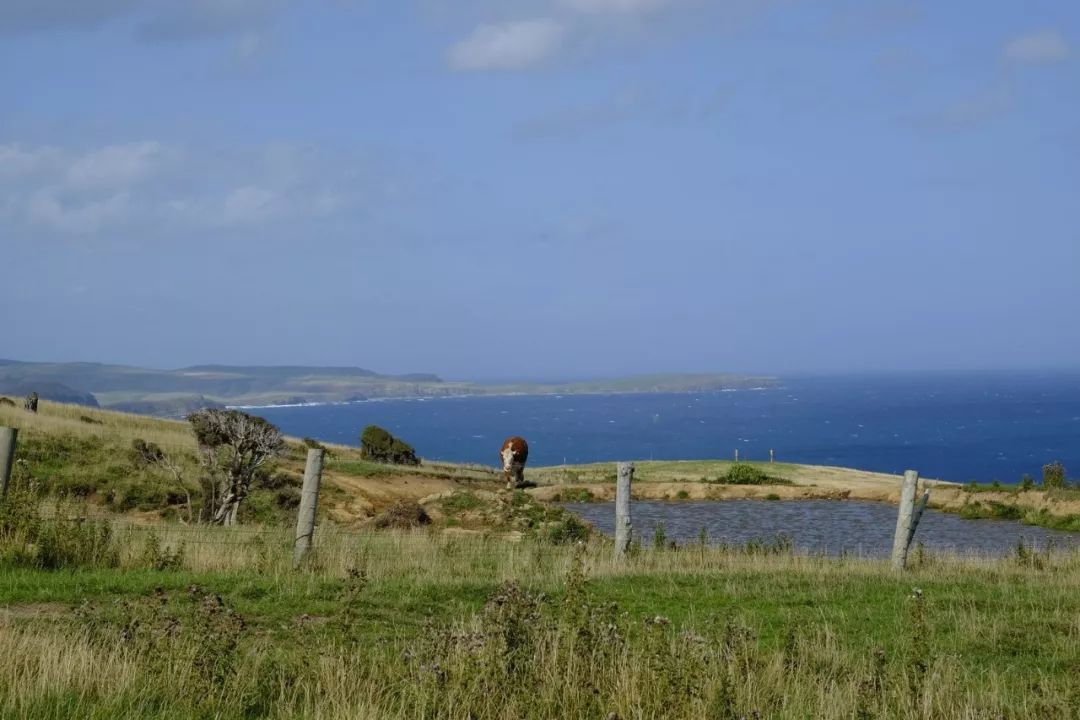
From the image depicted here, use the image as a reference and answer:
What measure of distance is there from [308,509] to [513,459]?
28756 mm

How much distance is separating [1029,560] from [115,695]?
1663cm

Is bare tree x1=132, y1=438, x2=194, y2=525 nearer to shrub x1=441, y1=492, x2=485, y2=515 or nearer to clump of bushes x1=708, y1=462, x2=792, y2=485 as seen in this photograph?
shrub x1=441, y1=492, x2=485, y2=515

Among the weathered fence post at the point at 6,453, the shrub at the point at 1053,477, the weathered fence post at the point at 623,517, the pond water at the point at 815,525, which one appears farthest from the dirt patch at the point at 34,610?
the shrub at the point at 1053,477

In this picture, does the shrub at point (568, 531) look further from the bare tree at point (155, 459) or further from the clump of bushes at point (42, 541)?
the bare tree at point (155, 459)

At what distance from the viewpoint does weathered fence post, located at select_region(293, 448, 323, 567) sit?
14.9 m

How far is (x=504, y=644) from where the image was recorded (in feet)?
26.3

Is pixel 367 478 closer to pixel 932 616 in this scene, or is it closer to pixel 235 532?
pixel 235 532

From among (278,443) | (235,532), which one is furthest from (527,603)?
(278,443)

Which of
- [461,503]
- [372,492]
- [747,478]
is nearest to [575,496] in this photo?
[372,492]

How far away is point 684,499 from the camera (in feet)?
146

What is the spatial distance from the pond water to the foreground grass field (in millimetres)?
13418

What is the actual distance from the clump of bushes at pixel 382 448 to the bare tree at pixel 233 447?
2163cm

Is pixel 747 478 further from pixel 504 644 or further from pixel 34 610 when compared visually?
pixel 504 644

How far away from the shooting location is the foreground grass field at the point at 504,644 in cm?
742
